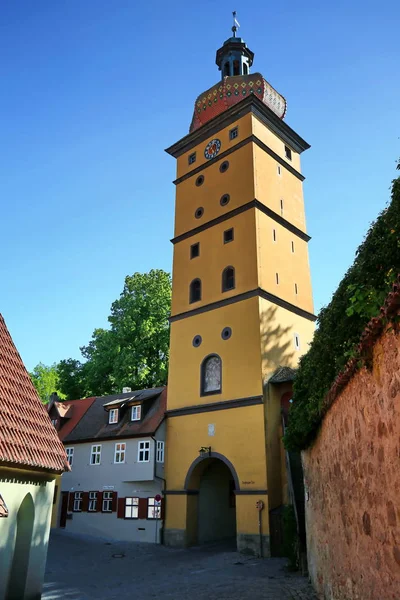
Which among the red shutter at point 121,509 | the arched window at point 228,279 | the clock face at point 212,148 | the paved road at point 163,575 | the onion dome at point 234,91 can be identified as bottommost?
the paved road at point 163,575

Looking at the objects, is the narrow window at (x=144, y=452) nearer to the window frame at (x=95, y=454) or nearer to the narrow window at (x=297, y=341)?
the window frame at (x=95, y=454)

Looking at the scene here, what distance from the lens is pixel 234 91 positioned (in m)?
27.3

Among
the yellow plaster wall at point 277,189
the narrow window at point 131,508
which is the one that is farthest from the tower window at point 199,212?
the narrow window at point 131,508

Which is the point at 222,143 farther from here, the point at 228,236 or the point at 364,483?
the point at 364,483

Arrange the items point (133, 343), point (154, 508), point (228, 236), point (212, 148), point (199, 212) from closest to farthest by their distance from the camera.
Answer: point (154, 508) → point (228, 236) → point (199, 212) → point (212, 148) → point (133, 343)

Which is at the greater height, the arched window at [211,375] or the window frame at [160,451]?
the arched window at [211,375]

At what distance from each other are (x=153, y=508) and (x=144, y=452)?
2598 millimetres

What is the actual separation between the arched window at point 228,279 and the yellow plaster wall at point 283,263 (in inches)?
61.8

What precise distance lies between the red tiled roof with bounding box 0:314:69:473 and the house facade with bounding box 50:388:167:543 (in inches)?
499

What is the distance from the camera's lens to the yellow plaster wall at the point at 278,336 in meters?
21.0

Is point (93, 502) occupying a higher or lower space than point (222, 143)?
lower

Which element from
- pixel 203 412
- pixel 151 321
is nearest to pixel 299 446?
pixel 203 412

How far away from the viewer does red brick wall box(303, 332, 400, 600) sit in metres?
4.91

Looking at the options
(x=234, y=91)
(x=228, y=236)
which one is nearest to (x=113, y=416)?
(x=228, y=236)
